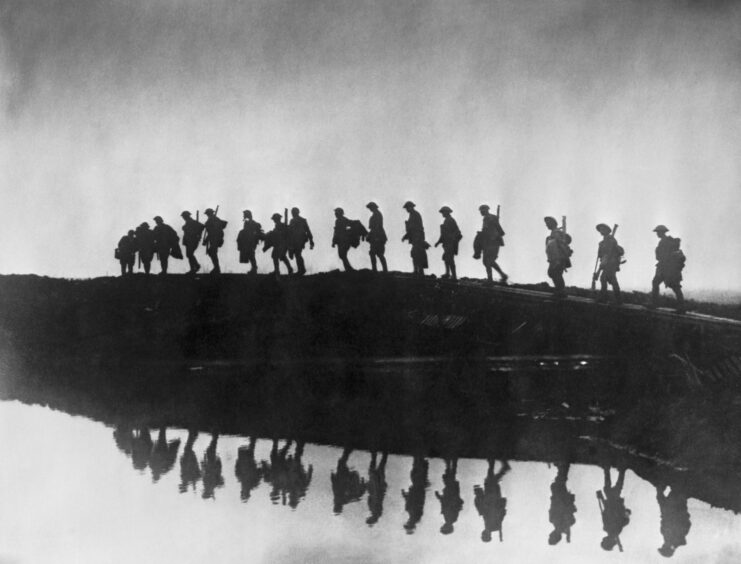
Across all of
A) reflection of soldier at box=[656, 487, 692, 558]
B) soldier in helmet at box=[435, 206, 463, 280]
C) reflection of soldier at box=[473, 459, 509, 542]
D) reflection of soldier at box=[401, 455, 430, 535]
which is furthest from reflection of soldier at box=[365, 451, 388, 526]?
soldier in helmet at box=[435, 206, 463, 280]

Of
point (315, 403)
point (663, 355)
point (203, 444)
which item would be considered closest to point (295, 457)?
point (203, 444)

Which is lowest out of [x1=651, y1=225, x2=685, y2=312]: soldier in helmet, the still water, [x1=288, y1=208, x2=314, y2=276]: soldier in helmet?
the still water

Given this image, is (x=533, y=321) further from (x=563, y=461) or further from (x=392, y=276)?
(x=563, y=461)

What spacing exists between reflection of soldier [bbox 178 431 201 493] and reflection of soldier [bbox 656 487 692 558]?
5.01 metres

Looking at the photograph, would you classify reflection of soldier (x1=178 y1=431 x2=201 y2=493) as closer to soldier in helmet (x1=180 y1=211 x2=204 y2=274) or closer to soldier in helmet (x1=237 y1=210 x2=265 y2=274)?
soldier in helmet (x1=237 y1=210 x2=265 y2=274)

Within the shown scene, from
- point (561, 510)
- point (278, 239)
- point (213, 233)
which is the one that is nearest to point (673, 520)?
point (561, 510)

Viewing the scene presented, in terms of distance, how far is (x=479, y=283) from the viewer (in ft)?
70.9

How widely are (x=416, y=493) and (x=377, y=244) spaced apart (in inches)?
507

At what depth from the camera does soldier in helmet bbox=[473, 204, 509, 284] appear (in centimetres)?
2005

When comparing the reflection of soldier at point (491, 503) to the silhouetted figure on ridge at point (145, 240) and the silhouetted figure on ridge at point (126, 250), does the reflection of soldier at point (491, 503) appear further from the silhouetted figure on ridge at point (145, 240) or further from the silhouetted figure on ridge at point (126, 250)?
the silhouetted figure on ridge at point (126, 250)

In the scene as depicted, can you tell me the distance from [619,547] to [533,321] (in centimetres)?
1036

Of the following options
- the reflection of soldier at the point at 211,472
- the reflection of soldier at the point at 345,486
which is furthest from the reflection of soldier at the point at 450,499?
the reflection of soldier at the point at 211,472

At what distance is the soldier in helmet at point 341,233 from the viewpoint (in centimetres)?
2225

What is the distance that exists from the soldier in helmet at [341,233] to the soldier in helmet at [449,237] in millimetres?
2444
